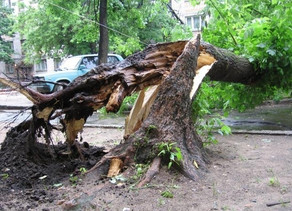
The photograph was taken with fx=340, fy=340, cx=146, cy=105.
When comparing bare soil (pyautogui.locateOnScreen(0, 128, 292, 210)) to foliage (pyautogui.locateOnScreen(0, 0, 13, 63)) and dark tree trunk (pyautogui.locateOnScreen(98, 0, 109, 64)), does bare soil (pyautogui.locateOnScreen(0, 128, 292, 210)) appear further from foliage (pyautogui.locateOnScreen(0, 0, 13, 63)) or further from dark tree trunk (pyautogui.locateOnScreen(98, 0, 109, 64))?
foliage (pyautogui.locateOnScreen(0, 0, 13, 63))

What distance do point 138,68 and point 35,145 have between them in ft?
5.26

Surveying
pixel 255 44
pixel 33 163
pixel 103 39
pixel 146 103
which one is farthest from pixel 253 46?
pixel 103 39

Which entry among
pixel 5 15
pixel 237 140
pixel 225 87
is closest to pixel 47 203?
pixel 237 140

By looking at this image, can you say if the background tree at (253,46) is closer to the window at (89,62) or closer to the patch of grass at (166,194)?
the patch of grass at (166,194)

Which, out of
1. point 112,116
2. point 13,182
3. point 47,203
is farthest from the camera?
point 112,116

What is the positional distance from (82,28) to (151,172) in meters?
13.3

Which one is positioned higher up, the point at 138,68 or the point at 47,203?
the point at 138,68

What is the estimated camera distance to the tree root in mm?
3256

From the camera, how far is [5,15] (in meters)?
35.4

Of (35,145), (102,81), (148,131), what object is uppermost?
(102,81)

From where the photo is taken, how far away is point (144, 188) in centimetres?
316

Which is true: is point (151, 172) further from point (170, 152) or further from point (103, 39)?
point (103, 39)

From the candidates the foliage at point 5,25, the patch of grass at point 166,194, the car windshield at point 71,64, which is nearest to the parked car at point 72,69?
the car windshield at point 71,64

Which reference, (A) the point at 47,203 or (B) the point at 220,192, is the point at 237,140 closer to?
(B) the point at 220,192
